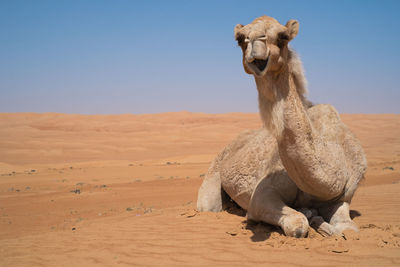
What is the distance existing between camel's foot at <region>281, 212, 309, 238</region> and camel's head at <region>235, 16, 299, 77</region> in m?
1.67

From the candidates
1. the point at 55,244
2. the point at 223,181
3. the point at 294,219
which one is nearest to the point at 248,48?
the point at 294,219

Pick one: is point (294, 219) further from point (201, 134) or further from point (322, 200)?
point (201, 134)

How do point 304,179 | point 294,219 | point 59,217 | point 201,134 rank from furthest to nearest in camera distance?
point 201,134 < point 59,217 < point 294,219 < point 304,179

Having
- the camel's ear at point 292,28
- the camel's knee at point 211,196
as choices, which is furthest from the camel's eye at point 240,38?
the camel's knee at point 211,196

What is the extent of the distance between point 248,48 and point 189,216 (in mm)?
3588

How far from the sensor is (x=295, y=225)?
3.89 m

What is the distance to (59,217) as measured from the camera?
8336 millimetres

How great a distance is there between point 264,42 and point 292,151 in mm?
1107

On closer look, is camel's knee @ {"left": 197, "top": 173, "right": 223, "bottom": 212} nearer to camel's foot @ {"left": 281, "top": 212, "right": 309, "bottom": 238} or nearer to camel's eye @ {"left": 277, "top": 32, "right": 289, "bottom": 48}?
camel's foot @ {"left": 281, "top": 212, "right": 309, "bottom": 238}

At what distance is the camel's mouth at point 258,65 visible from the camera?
10.8ft

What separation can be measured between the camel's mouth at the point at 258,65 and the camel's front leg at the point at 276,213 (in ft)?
5.67

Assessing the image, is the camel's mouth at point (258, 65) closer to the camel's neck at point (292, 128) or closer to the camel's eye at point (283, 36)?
the camel's neck at point (292, 128)

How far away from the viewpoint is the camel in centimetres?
340

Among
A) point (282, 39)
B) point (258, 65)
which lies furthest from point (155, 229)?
point (282, 39)
